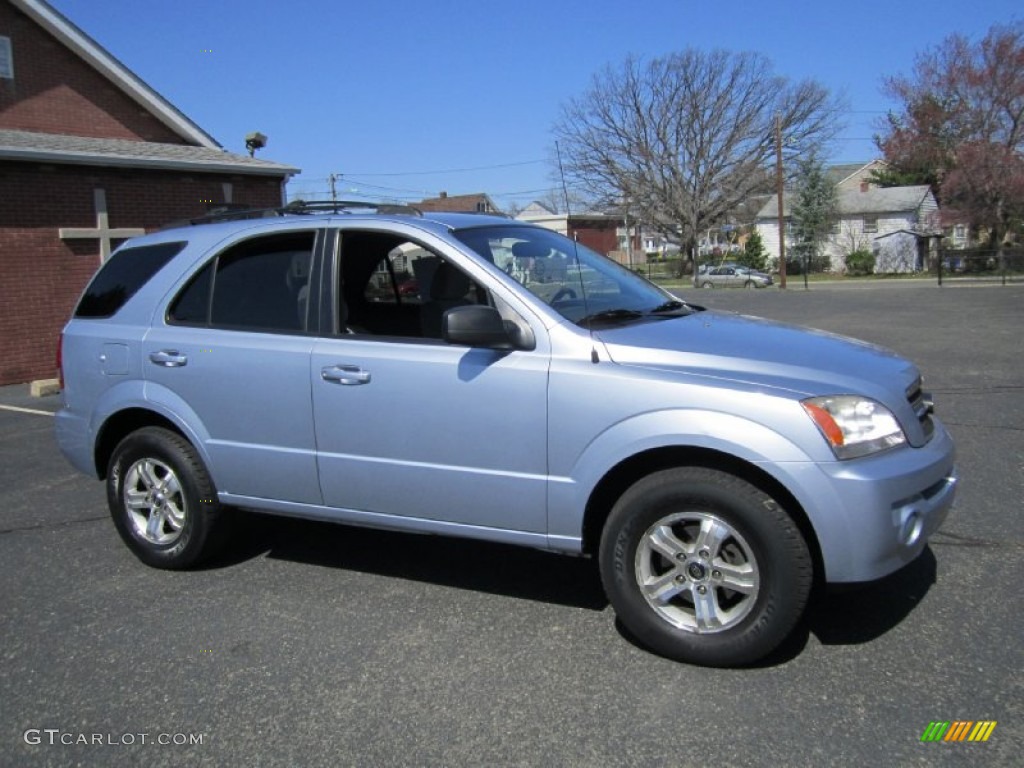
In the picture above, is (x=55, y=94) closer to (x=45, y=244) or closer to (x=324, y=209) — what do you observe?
(x=45, y=244)

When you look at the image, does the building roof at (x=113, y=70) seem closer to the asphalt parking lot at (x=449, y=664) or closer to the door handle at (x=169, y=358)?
the asphalt parking lot at (x=449, y=664)

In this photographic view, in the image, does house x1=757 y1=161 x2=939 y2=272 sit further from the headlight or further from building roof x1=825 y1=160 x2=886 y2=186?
the headlight

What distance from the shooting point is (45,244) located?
1256 cm

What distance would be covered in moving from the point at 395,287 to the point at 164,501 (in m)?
1.71

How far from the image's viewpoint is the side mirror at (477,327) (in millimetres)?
3557

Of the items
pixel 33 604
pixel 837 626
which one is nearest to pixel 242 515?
pixel 33 604

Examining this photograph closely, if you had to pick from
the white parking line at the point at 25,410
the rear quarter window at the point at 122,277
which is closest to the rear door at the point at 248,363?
the rear quarter window at the point at 122,277

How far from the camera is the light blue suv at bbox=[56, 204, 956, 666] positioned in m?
3.21

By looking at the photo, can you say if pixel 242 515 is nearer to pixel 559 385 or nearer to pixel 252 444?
pixel 252 444

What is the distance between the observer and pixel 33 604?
4293mm

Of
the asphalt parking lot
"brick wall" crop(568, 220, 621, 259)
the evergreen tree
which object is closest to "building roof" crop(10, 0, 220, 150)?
"brick wall" crop(568, 220, 621, 259)

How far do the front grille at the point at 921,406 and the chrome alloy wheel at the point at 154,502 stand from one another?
11.7 feet

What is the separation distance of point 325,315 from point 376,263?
0.42m

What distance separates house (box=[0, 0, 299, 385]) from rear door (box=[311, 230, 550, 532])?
7.37 meters
